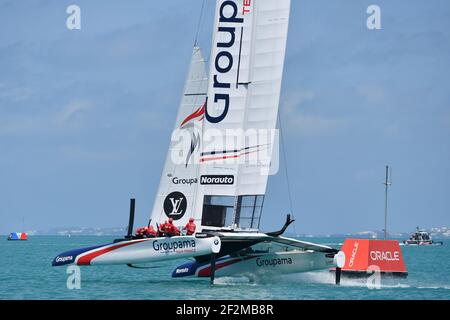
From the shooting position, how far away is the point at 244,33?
1146 inches

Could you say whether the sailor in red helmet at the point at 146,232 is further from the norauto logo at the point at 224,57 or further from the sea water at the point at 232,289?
the norauto logo at the point at 224,57

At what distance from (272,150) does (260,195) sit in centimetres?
144

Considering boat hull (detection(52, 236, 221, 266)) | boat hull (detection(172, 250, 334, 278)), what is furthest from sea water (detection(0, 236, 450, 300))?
boat hull (detection(52, 236, 221, 266))

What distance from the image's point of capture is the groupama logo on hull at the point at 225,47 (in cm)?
2903

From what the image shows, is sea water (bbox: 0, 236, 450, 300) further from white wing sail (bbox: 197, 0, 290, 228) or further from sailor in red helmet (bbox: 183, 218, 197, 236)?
white wing sail (bbox: 197, 0, 290, 228)

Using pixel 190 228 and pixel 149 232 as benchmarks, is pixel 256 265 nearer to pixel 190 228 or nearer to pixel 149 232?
pixel 190 228

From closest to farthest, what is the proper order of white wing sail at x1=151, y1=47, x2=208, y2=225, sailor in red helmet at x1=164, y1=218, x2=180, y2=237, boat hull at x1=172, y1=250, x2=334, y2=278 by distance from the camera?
sailor in red helmet at x1=164, y1=218, x2=180, y2=237 < boat hull at x1=172, y1=250, x2=334, y2=278 < white wing sail at x1=151, y1=47, x2=208, y2=225

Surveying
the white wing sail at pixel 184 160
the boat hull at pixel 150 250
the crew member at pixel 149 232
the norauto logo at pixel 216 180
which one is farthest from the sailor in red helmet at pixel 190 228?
the norauto logo at pixel 216 180

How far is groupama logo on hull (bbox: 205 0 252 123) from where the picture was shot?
29.0 meters

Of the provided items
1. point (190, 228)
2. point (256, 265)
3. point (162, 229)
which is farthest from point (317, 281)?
point (162, 229)

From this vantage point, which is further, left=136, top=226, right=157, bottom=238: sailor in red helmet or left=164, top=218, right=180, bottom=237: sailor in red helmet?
left=136, top=226, right=157, bottom=238: sailor in red helmet
